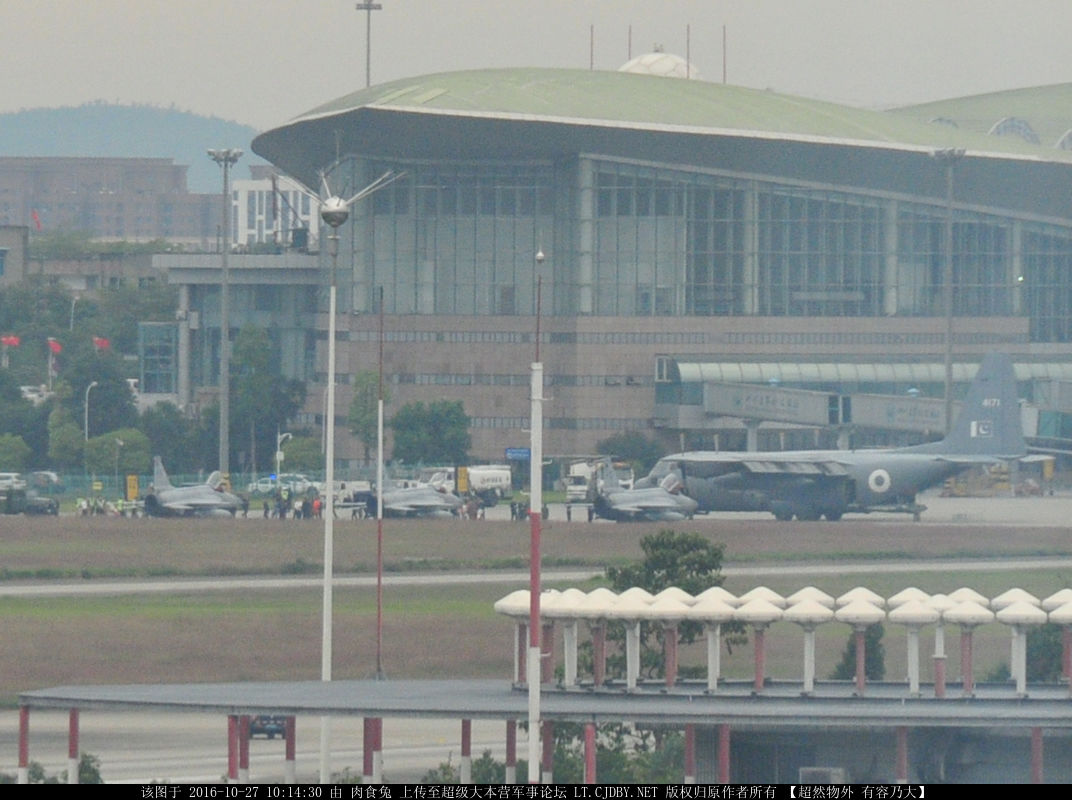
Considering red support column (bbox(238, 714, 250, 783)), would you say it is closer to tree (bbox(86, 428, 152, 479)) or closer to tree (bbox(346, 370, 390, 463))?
tree (bbox(86, 428, 152, 479))

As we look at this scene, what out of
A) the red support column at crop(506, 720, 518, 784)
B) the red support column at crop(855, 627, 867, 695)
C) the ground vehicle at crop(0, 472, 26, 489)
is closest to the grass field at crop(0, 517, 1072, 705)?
the red support column at crop(855, 627, 867, 695)

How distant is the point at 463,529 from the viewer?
306 ft

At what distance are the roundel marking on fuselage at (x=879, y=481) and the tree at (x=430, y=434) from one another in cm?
4351

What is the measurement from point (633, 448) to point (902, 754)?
10855cm

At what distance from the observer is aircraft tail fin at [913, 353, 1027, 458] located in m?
98.7

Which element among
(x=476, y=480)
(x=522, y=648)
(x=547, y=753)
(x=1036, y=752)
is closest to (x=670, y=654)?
(x=547, y=753)

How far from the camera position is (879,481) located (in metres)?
98.0

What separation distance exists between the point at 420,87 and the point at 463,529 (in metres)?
59.7

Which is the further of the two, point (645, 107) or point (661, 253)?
point (661, 253)

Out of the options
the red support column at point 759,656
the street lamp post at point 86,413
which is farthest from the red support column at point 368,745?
the street lamp post at point 86,413

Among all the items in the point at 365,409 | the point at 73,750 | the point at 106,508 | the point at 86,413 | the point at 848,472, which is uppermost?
the point at 365,409

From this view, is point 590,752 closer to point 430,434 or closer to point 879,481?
point 879,481

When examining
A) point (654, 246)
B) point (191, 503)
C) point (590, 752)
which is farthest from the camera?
point (654, 246)

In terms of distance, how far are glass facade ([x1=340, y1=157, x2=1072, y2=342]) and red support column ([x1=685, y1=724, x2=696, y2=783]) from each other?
116263mm
